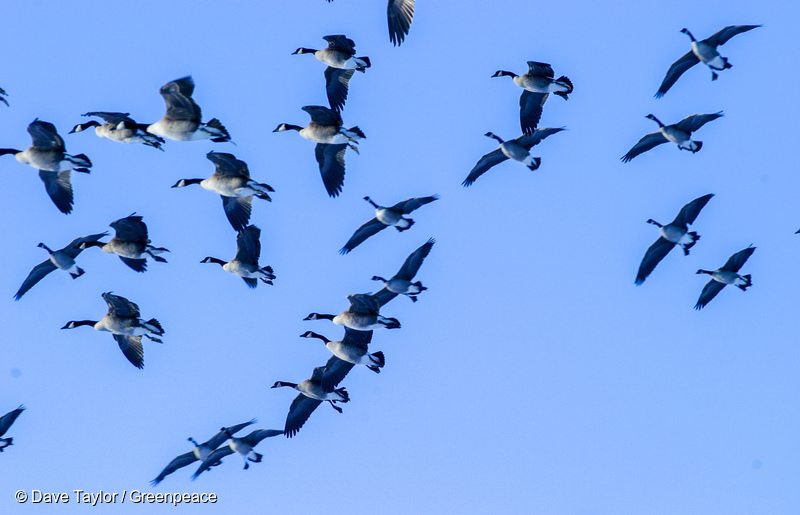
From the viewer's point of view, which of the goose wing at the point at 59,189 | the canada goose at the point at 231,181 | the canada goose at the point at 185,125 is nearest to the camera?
the canada goose at the point at 185,125

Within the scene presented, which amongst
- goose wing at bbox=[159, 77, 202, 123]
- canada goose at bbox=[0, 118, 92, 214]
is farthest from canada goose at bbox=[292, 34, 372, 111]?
canada goose at bbox=[0, 118, 92, 214]

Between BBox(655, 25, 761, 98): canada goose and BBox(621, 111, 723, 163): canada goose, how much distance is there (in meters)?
0.77

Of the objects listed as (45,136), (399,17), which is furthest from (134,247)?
(399,17)

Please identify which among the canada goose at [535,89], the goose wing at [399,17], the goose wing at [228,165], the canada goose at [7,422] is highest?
the canada goose at [535,89]

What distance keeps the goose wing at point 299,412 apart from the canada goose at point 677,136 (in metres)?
8.39

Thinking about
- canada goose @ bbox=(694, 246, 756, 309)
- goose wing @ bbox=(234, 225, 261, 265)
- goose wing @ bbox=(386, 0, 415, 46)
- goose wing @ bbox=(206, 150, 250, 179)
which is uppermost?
goose wing @ bbox=(386, 0, 415, 46)

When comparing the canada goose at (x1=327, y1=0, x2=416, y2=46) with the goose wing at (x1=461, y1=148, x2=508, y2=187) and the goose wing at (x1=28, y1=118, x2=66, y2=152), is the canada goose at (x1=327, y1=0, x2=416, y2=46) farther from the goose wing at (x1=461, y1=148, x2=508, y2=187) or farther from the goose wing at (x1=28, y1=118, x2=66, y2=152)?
the goose wing at (x1=28, y1=118, x2=66, y2=152)

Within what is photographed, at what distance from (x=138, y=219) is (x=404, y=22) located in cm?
622

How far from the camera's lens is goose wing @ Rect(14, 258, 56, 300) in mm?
30344

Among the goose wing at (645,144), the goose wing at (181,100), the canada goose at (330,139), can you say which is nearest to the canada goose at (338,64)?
the canada goose at (330,139)

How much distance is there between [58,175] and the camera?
97.0ft

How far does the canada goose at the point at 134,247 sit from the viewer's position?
28.3 m

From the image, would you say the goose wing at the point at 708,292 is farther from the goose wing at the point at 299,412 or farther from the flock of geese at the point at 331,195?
the goose wing at the point at 299,412

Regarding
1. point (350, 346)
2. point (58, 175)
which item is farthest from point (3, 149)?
point (350, 346)
